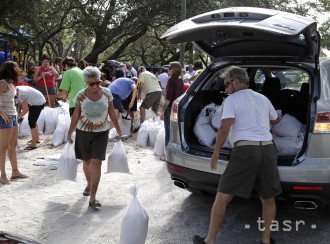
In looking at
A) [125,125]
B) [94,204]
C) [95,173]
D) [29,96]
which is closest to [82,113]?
[95,173]

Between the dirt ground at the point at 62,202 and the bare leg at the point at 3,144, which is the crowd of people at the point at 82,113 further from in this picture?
the dirt ground at the point at 62,202

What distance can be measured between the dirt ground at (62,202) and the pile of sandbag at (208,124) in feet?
3.92

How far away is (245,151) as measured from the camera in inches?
151

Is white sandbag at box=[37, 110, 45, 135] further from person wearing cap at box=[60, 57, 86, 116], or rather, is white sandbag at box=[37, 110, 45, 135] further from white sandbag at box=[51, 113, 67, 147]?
person wearing cap at box=[60, 57, 86, 116]

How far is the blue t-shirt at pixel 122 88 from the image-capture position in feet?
30.4

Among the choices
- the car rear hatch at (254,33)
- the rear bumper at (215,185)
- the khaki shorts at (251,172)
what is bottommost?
the rear bumper at (215,185)

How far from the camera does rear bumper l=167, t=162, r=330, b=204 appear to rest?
399 cm

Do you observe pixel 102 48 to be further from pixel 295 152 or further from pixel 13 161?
pixel 295 152

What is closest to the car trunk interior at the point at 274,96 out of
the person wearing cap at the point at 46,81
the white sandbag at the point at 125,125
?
the white sandbag at the point at 125,125

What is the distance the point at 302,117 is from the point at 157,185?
2069 mm

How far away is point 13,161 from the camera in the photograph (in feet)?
21.1

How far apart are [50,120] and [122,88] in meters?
1.64

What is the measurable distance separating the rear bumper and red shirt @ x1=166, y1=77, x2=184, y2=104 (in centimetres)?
354

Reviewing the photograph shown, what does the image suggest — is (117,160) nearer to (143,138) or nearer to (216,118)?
(216,118)
